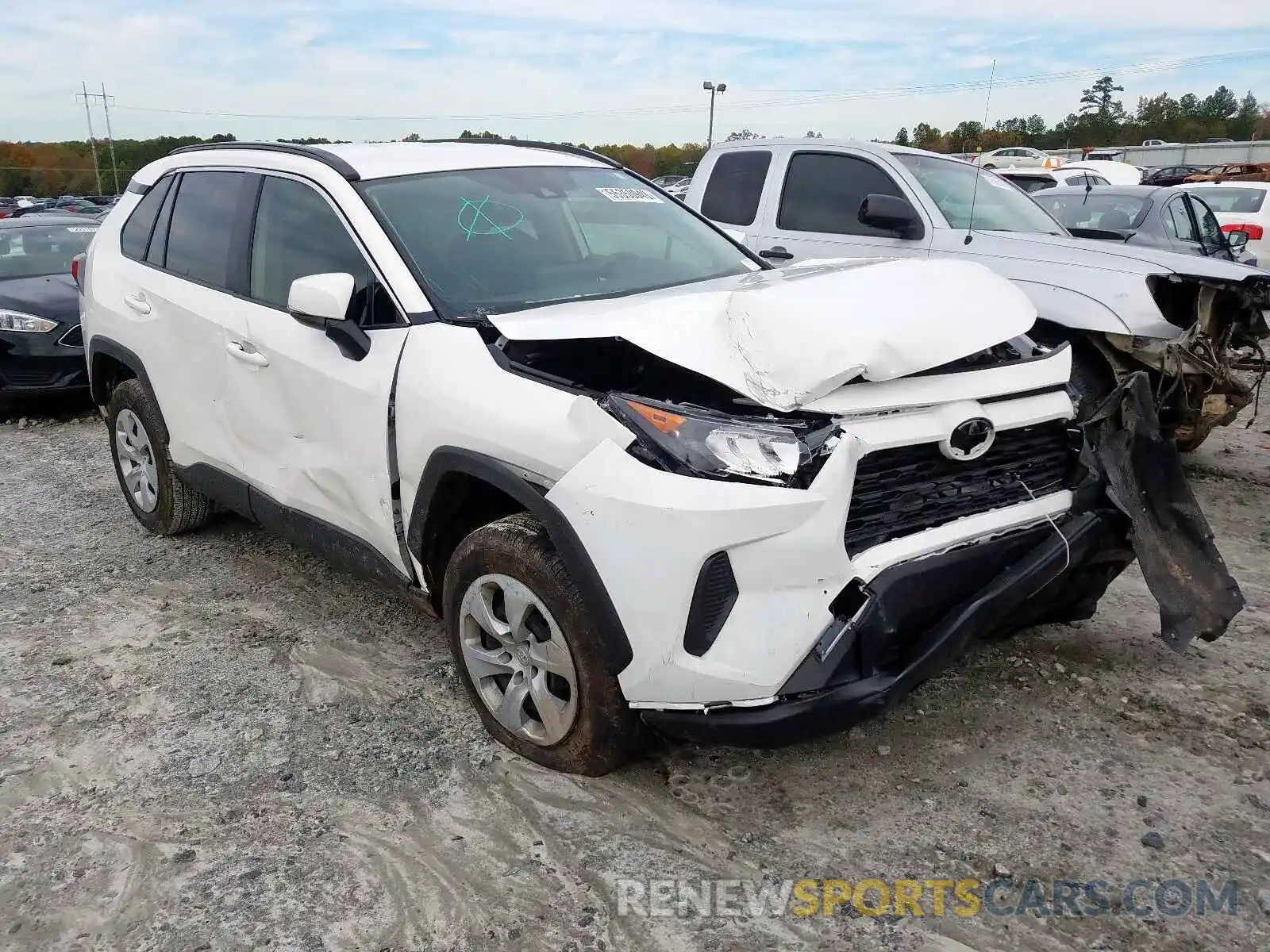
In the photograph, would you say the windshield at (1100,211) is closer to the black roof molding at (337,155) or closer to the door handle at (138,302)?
the black roof molding at (337,155)

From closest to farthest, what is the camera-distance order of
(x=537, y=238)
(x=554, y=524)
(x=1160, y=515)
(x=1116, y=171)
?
(x=554, y=524) < (x=1160, y=515) < (x=537, y=238) < (x=1116, y=171)

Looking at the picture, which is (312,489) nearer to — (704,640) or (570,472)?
(570,472)

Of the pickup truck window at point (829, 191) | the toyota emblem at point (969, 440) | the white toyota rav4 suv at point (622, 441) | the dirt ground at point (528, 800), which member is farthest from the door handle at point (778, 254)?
the toyota emblem at point (969, 440)

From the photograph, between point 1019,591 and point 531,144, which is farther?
point 531,144

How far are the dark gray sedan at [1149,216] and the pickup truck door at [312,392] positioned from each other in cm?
676

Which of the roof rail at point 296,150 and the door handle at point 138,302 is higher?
the roof rail at point 296,150

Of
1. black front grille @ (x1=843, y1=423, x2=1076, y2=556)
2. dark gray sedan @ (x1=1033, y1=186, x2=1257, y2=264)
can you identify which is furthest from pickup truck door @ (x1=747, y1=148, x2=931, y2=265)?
black front grille @ (x1=843, y1=423, x2=1076, y2=556)

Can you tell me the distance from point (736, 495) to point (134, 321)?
341 centimetres

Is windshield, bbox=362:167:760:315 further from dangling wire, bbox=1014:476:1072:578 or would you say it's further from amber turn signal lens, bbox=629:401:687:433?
dangling wire, bbox=1014:476:1072:578

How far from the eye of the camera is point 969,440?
8.79 feet

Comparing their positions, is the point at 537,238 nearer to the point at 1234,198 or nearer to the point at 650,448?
the point at 650,448

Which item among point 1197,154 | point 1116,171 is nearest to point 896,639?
point 1116,171

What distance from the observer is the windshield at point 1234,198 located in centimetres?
1304

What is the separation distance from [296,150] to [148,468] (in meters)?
1.92
